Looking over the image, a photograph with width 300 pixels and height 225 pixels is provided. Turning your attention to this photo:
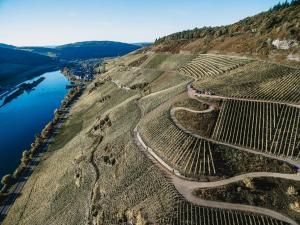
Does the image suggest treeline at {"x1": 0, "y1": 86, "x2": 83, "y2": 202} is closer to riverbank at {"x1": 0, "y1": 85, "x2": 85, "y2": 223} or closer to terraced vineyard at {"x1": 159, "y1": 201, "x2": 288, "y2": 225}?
riverbank at {"x1": 0, "y1": 85, "x2": 85, "y2": 223}

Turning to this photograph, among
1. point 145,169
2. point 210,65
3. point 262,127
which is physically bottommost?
point 145,169

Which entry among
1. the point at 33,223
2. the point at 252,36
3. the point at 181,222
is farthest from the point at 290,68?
the point at 33,223

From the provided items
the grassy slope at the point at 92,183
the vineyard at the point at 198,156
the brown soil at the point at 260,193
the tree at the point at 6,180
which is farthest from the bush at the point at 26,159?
the brown soil at the point at 260,193

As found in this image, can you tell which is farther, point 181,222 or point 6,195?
point 6,195

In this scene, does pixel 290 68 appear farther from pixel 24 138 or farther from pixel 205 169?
pixel 24 138

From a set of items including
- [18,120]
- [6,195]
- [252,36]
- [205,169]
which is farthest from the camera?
[18,120]

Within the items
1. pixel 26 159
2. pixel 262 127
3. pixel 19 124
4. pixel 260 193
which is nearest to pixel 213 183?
pixel 260 193

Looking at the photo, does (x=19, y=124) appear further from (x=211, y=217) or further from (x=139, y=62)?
(x=211, y=217)
